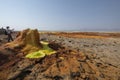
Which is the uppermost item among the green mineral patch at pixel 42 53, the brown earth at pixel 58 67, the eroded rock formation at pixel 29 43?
the eroded rock formation at pixel 29 43

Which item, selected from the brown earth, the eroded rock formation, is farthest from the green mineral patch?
the eroded rock formation

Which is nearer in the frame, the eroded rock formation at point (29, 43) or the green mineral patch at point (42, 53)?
the green mineral patch at point (42, 53)

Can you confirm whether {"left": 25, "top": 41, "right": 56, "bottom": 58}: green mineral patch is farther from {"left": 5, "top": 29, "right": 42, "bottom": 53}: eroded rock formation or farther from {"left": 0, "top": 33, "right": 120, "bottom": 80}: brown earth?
{"left": 5, "top": 29, "right": 42, "bottom": 53}: eroded rock formation

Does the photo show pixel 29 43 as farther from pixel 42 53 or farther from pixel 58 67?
pixel 58 67

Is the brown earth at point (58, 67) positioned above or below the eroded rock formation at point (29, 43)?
below

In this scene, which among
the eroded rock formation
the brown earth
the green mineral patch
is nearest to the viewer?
the brown earth

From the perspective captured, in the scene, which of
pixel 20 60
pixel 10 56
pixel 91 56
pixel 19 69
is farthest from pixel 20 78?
pixel 91 56

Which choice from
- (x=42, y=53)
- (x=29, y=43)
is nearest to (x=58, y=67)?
(x=42, y=53)

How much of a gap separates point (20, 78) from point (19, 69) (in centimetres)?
84

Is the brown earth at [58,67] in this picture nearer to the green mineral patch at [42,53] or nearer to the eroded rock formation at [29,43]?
the green mineral patch at [42,53]

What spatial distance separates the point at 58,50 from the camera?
1483 cm

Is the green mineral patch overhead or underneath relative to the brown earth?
overhead

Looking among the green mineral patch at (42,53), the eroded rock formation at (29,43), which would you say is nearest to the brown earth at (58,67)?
the green mineral patch at (42,53)

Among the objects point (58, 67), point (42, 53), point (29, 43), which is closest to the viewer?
point (58, 67)
